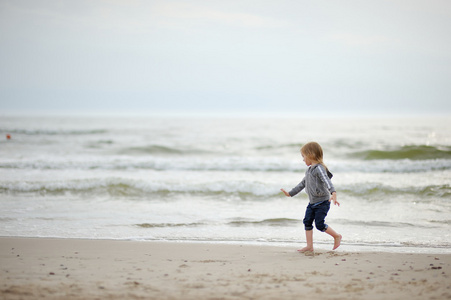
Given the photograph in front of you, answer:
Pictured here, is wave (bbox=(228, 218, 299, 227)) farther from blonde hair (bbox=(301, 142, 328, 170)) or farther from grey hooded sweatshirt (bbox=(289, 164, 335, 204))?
blonde hair (bbox=(301, 142, 328, 170))

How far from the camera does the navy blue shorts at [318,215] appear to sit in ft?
17.0

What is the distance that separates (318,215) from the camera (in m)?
5.21

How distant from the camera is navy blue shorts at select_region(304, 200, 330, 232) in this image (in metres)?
5.20

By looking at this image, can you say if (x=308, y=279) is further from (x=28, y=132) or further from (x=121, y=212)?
(x=28, y=132)

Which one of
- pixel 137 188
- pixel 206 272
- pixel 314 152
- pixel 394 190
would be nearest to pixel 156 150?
pixel 137 188

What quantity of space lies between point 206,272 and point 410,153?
1863 cm

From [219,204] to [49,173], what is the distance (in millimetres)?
7700

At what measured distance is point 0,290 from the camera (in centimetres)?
348

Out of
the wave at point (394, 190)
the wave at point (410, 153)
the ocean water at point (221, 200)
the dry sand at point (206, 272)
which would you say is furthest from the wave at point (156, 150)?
the dry sand at point (206, 272)

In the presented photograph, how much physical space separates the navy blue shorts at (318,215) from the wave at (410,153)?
1577cm

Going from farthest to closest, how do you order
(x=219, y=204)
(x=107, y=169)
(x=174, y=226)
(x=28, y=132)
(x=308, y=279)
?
(x=28, y=132) < (x=107, y=169) < (x=219, y=204) < (x=174, y=226) < (x=308, y=279)

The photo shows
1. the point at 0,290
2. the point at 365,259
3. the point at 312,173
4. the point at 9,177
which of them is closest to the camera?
the point at 0,290

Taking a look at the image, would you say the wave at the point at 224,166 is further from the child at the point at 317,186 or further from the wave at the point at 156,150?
the child at the point at 317,186

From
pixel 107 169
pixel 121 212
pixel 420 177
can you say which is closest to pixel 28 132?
pixel 107 169
